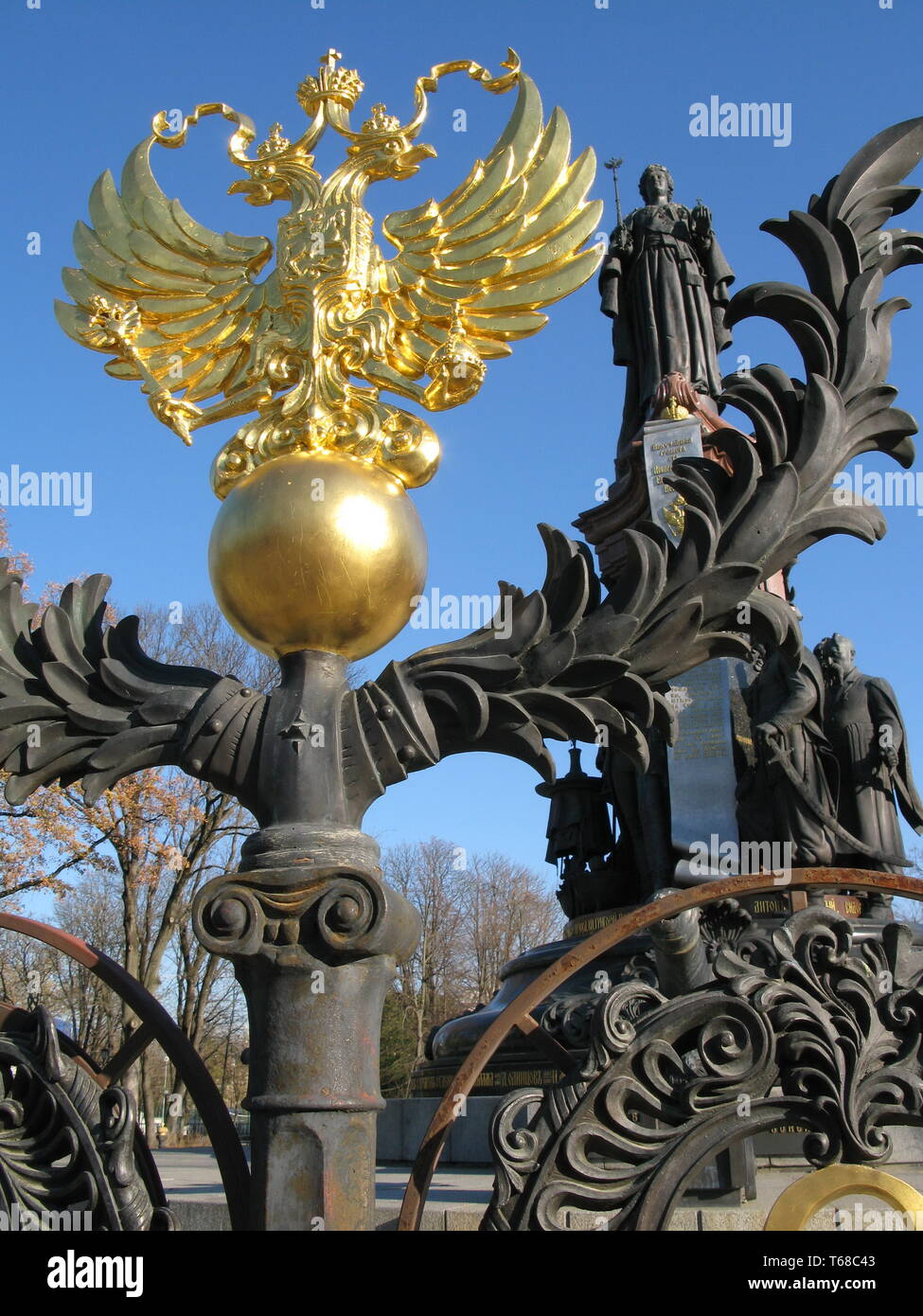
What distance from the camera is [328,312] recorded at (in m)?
3.37

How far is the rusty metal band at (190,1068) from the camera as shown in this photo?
2760 millimetres

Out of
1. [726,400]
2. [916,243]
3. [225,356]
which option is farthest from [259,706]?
[916,243]

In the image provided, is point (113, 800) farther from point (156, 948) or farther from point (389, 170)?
point (389, 170)

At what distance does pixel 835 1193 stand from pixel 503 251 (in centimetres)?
251

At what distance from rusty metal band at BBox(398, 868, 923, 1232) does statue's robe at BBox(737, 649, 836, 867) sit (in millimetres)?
5705

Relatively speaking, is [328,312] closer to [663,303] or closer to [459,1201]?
[459,1201]

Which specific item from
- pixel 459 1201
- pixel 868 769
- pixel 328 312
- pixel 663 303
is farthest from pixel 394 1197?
pixel 663 303

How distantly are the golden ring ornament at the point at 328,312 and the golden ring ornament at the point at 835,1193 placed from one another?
164 centimetres

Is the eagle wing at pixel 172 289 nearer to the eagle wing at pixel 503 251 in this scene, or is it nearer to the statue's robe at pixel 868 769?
the eagle wing at pixel 503 251

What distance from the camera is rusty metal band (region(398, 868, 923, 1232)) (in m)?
2.52

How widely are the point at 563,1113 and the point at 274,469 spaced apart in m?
1.70

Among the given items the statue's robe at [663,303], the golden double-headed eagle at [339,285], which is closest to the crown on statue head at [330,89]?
the golden double-headed eagle at [339,285]

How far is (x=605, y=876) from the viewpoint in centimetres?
954

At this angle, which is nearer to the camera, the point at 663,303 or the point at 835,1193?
the point at 835,1193
